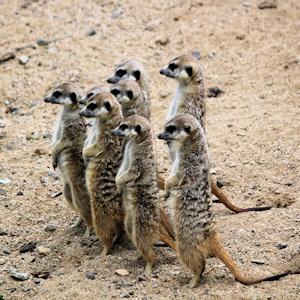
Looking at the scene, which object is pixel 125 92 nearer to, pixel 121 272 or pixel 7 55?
pixel 121 272

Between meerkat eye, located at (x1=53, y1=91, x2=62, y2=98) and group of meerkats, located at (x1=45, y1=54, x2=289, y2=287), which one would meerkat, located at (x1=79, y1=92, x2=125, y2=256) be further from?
meerkat eye, located at (x1=53, y1=91, x2=62, y2=98)

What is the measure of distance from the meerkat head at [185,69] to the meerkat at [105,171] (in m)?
0.82

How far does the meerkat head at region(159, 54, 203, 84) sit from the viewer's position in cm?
382

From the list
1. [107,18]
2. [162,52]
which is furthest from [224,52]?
[107,18]

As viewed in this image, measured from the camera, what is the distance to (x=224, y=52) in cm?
682

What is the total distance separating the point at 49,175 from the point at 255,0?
5646mm

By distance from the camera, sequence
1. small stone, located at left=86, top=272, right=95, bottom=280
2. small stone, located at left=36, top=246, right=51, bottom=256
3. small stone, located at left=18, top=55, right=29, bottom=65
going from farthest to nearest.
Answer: small stone, located at left=18, top=55, right=29, bottom=65 < small stone, located at left=36, top=246, right=51, bottom=256 < small stone, located at left=86, top=272, right=95, bottom=280

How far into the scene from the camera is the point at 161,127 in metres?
5.39

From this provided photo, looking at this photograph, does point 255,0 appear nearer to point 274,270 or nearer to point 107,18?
point 107,18

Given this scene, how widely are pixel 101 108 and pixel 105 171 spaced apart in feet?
1.70

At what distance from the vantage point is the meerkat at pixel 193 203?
280 centimetres

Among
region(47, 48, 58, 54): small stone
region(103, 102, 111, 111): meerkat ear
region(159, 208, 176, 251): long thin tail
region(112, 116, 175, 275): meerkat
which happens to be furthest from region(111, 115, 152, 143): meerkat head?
region(47, 48, 58, 54): small stone

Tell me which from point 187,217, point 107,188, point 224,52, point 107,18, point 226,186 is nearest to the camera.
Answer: point 187,217

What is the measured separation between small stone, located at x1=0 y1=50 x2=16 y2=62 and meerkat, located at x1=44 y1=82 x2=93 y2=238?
3.48 metres
